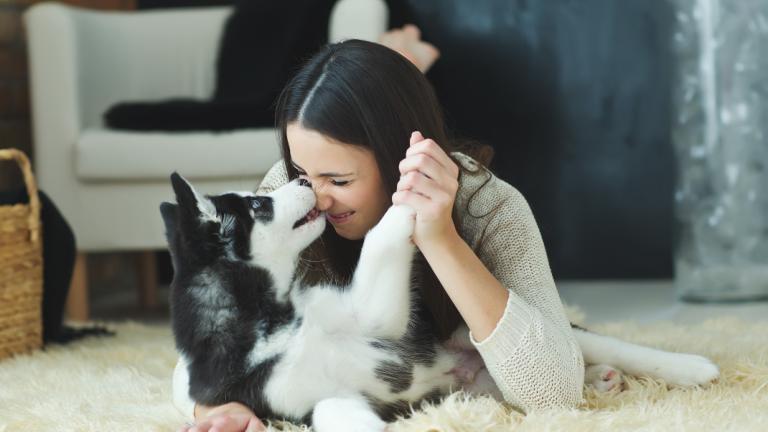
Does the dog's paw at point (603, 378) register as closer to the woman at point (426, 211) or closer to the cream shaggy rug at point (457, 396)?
the cream shaggy rug at point (457, 396)

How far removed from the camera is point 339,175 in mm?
1528

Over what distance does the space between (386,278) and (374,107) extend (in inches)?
11.1

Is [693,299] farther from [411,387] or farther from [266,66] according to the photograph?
[411,387]

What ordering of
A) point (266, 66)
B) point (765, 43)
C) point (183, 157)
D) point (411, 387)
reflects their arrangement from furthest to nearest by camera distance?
1. point (266, 66)
2. point (765, 43)
3. point (183, 157)
4. point (411, 387)

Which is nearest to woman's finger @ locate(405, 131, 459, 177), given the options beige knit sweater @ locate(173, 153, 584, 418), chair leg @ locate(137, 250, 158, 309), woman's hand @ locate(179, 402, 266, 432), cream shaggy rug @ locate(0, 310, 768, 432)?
beige knit sweater @ locate(173, 153, 584, 418)

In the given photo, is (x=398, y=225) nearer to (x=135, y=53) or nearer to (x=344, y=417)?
(x=344, y=417)

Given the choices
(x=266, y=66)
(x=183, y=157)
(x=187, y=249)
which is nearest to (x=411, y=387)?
(x=187, y=249)

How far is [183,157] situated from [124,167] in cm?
18

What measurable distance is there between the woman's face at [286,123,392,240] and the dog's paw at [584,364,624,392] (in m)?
0.46

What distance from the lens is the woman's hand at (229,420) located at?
1.34 metres

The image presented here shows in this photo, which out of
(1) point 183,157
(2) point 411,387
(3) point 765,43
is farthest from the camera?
(3) point 765,43

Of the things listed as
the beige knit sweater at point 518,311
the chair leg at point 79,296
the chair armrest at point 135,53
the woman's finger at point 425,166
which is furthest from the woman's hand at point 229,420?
the chair armrest at point 135,53

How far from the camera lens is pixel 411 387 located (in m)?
1.50

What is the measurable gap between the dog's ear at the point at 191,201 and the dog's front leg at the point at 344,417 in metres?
0.32
